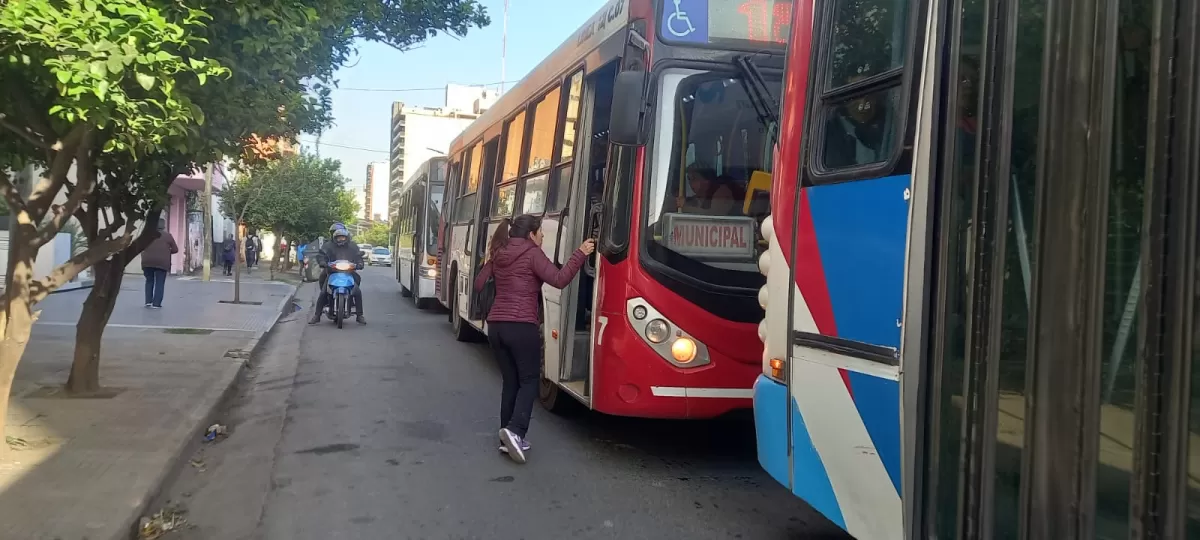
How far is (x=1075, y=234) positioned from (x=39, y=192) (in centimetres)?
614

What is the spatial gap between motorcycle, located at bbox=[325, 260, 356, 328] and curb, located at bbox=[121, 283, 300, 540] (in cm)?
182

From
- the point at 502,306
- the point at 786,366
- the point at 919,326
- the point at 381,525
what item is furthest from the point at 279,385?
the point at 919,326

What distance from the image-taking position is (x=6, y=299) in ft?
20.1

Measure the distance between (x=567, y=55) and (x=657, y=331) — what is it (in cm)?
268

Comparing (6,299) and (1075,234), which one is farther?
(6,299)

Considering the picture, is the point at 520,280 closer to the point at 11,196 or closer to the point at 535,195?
the point at 535,195

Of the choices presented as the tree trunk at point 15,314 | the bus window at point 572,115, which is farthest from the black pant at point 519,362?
the tree trunk at point 15,314

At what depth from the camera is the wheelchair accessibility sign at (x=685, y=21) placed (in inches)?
228

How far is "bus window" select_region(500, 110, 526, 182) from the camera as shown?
894 centimetres

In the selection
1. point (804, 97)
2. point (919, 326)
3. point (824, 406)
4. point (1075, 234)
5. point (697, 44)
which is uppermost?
point (697, 44)

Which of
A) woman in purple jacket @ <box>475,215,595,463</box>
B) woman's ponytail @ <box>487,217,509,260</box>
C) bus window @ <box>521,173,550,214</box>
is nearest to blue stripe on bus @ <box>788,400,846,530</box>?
woman in purple jacket @ <box>475,215,595,463</box>

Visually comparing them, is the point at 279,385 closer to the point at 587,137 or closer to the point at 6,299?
the point at 6,299

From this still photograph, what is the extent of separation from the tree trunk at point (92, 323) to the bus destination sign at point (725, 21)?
504 cm

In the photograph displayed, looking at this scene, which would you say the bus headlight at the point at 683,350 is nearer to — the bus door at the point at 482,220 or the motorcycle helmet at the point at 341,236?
the bus door at the point at 482,220
